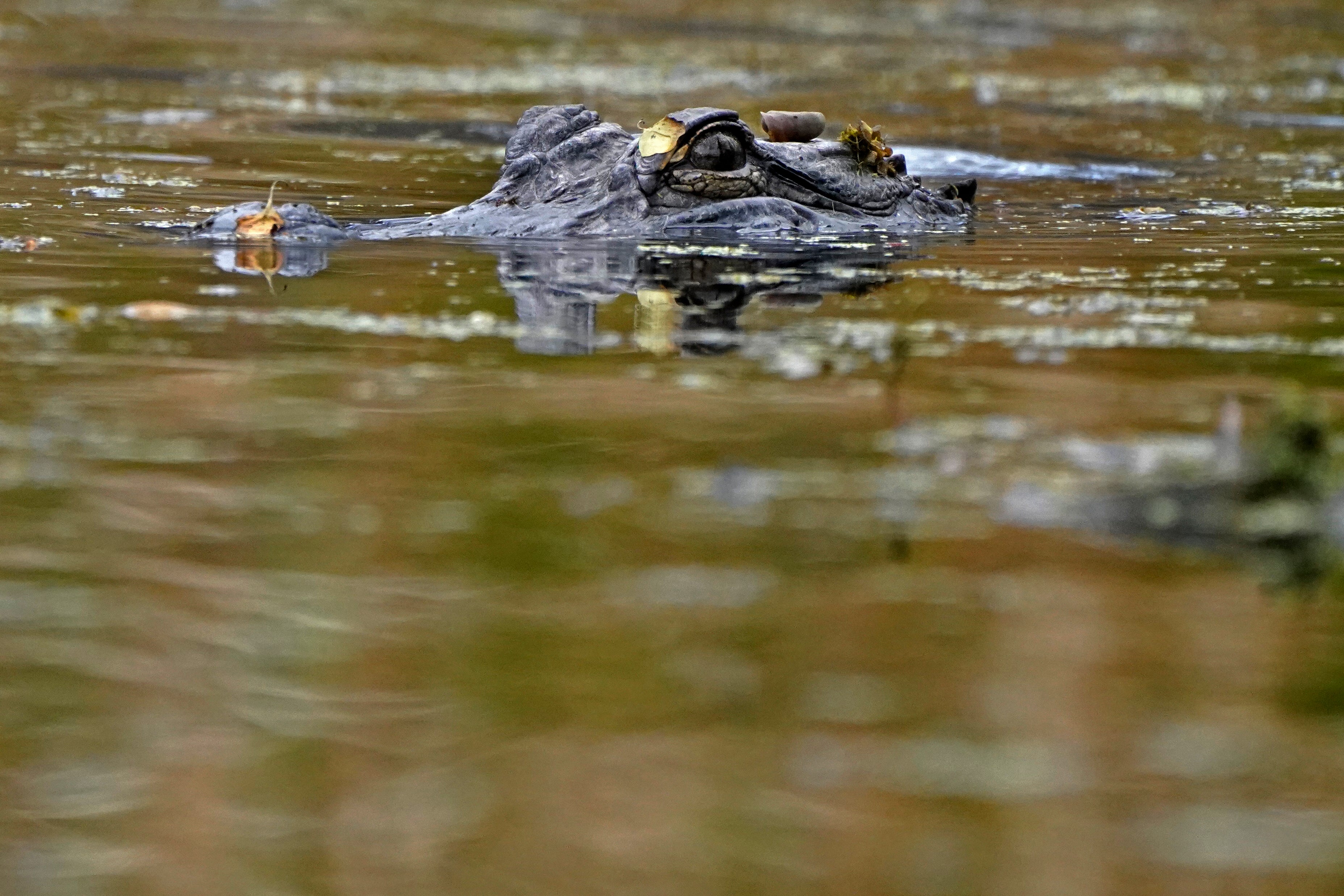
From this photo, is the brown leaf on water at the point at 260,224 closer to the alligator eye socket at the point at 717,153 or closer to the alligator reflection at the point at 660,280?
the alligator reflection at the point at 660,280

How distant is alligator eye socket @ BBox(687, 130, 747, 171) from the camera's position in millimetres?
7238

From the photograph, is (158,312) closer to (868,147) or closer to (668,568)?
(668,568)

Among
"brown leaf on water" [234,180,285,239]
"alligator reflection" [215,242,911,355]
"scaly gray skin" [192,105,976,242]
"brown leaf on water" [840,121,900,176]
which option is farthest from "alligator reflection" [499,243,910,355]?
"brown leaf on water" [234,180,285,239]

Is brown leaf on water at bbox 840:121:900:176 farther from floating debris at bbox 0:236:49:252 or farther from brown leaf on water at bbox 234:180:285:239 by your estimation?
floating debris at bbox 0:236:49:252

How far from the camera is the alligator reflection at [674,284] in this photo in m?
5.35

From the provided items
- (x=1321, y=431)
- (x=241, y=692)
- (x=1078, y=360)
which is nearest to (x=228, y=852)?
(x=241, y=692)

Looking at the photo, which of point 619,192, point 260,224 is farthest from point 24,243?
point 619,192

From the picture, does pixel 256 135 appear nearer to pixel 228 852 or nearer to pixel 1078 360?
pixel 1078 360

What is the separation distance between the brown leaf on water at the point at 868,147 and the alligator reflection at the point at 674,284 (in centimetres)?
53

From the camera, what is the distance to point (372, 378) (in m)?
4.80

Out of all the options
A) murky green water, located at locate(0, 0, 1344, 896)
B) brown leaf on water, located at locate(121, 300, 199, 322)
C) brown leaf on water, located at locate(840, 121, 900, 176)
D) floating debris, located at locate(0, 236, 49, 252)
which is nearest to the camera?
murky green water, located at locate(0, 0, 1344, 896)

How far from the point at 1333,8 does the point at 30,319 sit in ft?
65.7

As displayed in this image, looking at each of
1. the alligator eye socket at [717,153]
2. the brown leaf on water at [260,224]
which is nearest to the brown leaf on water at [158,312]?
the brown leaf on water at [260,224]

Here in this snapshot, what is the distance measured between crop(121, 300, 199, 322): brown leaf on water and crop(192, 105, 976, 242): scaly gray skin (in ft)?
4.31
